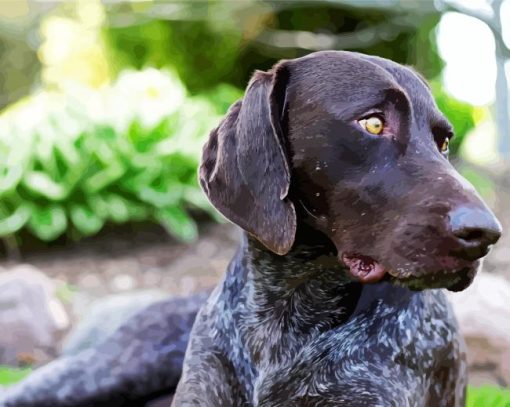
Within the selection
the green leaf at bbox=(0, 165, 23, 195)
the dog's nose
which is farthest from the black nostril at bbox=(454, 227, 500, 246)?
the green leaf at bbox=(0, 165, 23, 195)

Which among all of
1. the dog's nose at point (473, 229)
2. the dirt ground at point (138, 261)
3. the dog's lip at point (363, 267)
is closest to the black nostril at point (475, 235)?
the dog's nose at point (473, 229)

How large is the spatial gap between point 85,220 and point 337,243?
6079mm

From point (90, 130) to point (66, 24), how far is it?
4821mm

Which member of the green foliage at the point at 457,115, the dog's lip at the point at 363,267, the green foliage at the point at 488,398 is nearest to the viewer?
the dog's lip at the point at 363,267

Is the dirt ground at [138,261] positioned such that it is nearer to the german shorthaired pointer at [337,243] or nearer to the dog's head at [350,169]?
the german shorthaired pointer at [337,243]

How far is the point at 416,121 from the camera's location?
7.72 ft

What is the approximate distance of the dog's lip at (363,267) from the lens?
7.49 feet

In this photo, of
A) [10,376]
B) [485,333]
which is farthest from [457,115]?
[10,376]

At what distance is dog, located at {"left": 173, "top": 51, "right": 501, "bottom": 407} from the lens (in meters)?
2.17

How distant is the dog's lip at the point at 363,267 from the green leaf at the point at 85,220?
6005 mm

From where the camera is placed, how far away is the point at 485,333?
16.6 ft

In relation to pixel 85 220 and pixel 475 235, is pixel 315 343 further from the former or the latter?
pixel 85 220

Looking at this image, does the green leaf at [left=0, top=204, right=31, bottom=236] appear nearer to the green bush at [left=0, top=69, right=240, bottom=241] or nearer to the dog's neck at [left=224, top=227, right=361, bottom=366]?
Answer: the green bush at [left=0, top=69, right=240, bottom=241]

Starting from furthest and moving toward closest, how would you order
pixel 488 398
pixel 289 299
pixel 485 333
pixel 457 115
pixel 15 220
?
pixel 457 115 → pixel 15 220 → pixel 485 333 → pixel 488 398 → pixel 289 299
